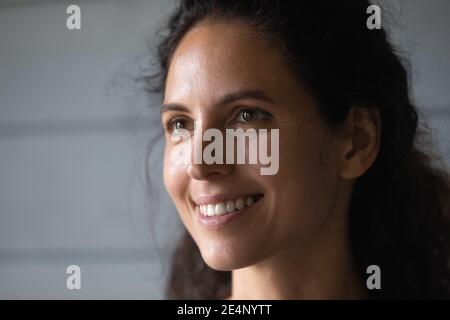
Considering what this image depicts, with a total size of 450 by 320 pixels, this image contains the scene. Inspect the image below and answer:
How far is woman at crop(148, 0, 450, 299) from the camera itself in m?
0.79

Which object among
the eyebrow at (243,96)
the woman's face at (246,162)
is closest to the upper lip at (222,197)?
the woman's face at (246,162)

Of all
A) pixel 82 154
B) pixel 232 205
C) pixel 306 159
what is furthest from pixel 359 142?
pixel 82 154

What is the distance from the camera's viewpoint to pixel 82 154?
97cm

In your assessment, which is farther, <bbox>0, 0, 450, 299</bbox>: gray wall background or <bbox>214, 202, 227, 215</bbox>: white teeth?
<bbox>0, 0, 450, 299</bbox>: gray wall background

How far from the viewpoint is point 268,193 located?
80cm

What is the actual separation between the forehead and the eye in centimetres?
3

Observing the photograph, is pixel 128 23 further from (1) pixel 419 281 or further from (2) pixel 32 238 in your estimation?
(1) pixel 419 281

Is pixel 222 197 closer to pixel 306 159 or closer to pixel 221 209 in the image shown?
pixel 221 209

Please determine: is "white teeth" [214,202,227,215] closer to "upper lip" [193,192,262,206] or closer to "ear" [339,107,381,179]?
"upper lip" [193,192,262,206]

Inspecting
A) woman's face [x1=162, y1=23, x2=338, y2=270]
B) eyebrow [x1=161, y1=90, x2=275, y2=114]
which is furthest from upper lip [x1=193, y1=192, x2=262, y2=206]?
eyebrow [x1=161, y1=90, x2=275, y2=114]

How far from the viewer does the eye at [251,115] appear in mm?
789

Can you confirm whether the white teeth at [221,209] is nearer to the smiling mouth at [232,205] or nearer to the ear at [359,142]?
the smiling mouth at [232,205]

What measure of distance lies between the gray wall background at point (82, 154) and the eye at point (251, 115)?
22cm
